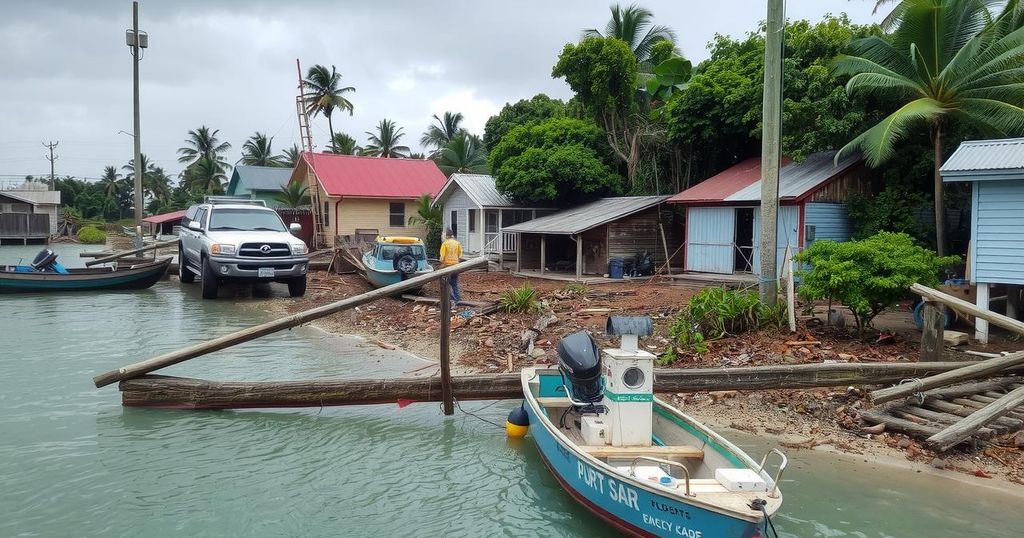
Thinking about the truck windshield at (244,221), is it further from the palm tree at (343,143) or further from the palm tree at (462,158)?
the palm tree at (343,143)

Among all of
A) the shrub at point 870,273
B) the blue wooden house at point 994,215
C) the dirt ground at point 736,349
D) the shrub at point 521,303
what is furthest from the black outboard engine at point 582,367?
the blue wooden house at point 994,215

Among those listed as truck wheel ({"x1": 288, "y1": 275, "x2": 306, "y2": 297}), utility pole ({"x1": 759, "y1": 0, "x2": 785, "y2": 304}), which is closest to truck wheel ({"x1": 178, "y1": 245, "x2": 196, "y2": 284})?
truck wheel ({"x1": 288, "y1": 275, "x2": 306, "y2": 297})

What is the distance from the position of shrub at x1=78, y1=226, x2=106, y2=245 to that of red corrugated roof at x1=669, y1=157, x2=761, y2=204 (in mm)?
43620

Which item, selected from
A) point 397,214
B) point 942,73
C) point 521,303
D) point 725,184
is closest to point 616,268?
point 725,184

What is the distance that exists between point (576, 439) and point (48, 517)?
4.98 meters

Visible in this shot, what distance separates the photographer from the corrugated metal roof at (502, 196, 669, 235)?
20969 mm

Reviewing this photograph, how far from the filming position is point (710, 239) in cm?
1983

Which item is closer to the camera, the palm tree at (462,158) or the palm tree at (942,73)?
the palm tree at (942,73)

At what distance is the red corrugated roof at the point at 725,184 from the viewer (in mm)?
19594

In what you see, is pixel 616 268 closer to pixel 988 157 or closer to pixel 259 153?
pixel 988 157

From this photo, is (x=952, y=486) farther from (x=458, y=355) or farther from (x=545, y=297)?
(x=545, y=297)

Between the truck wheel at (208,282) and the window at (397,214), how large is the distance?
51.7 ft

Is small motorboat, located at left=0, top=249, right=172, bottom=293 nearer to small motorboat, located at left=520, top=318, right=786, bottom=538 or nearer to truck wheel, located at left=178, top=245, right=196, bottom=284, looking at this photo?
truck wheel, located at left=178, top=245, right=196, bottom=284

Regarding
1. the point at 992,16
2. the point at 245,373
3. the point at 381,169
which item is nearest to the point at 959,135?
the point at 992,16
